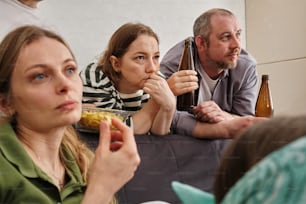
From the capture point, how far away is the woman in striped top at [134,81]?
1.78 feet

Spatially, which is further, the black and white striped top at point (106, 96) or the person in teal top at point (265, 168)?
the black and white striped top at point (106, 96)

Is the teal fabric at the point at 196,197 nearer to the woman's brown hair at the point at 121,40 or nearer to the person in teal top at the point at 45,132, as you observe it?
the person in teal top at the point at 45,132

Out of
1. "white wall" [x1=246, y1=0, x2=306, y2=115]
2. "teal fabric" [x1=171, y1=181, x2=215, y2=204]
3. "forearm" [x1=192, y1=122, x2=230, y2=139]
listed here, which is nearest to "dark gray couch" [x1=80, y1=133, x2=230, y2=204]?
"forearm" [x1=192, y1=122, x2=230, y2=139]

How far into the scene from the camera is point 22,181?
350 millimetres

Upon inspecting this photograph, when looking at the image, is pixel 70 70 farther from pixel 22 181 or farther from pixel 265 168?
pixel 265 168

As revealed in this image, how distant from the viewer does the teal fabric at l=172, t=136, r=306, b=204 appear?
0.38 feet

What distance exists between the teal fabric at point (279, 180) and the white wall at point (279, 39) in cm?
40

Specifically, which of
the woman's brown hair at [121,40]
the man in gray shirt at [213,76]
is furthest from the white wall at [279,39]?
the woman's brown hair at [121,40]

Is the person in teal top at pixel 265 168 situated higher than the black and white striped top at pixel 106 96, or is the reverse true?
the person in teal top at pixel 265 168

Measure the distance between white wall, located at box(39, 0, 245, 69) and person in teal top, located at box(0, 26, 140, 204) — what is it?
58 mm

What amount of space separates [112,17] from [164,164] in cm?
18

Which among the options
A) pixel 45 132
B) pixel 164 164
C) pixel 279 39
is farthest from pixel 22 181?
pixel 279 39

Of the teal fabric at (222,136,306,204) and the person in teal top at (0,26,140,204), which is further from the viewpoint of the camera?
the person in teal top at (0,26,140,204)

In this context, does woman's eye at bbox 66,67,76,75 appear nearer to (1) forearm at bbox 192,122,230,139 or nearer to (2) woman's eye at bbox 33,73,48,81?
(2) woman's eye at bbox 33,73,48,81
